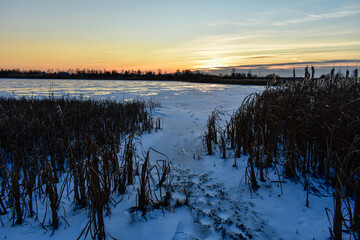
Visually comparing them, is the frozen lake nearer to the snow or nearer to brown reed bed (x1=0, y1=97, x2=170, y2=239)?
brown reed bed (x1=0, y1=97, x2=170, y2=239)

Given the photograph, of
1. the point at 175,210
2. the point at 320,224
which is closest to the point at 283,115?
the point at 320,224

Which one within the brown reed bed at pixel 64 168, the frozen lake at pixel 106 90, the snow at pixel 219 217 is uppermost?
the frozen lake at pixel 106 90

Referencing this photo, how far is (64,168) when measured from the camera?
441 cm

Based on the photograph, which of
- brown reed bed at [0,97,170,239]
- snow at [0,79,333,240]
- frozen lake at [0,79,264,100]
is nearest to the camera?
snow at [0,79,333,240]

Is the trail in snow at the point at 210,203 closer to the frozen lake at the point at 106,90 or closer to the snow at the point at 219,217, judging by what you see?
the snow at the point at 219,217

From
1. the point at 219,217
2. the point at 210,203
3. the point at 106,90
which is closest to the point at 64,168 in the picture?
the point at 210,203

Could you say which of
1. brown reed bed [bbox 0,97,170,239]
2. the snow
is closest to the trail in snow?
the snow

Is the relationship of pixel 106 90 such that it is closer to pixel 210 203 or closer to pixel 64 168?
pixel 64 168

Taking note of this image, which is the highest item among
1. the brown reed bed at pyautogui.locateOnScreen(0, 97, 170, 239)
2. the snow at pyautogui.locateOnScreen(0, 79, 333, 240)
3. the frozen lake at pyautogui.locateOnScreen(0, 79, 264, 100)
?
the frozen lake at pyautogui.locateOnScreen(0, 79, 264, 100)

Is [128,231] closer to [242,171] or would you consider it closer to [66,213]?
[66,213]

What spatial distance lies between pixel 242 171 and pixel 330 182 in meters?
1.33

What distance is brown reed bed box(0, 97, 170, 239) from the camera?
2520 mm

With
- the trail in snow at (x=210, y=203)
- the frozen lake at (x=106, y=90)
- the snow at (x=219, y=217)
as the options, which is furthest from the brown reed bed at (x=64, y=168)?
the frozen lake at (x=106, y=90)

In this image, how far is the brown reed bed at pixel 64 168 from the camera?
99.2 inches
